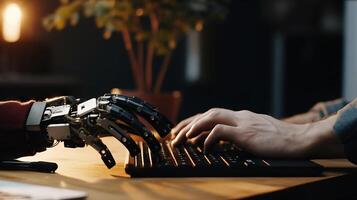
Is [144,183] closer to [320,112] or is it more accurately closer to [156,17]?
[320,112]

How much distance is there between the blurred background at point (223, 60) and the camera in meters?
5.09

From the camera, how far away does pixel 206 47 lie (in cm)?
610

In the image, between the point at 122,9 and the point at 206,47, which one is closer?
the point at 122,9

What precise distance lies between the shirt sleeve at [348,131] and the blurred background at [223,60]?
13.0ft

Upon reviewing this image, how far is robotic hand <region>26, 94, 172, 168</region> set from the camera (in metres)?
0.88

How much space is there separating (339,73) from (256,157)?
13.5 ft

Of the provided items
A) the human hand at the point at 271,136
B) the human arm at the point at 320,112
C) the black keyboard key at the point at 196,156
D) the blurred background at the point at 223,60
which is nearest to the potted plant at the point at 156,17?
the human arm at the point at 320,112

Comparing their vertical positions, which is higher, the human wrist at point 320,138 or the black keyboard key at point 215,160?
the human wrist at point 320,138

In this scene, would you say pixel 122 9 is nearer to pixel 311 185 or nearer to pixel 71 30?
pixel 311 185

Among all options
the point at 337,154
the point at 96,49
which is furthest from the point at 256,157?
the point at 96,49

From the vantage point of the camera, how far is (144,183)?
798 millimetres

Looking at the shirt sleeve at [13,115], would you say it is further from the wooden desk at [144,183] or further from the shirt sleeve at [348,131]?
the shirt sleeve at [348,131]

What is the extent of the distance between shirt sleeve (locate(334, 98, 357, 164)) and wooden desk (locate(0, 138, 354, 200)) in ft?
0.13

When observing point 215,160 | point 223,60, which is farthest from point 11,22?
Answer: point 223,60
